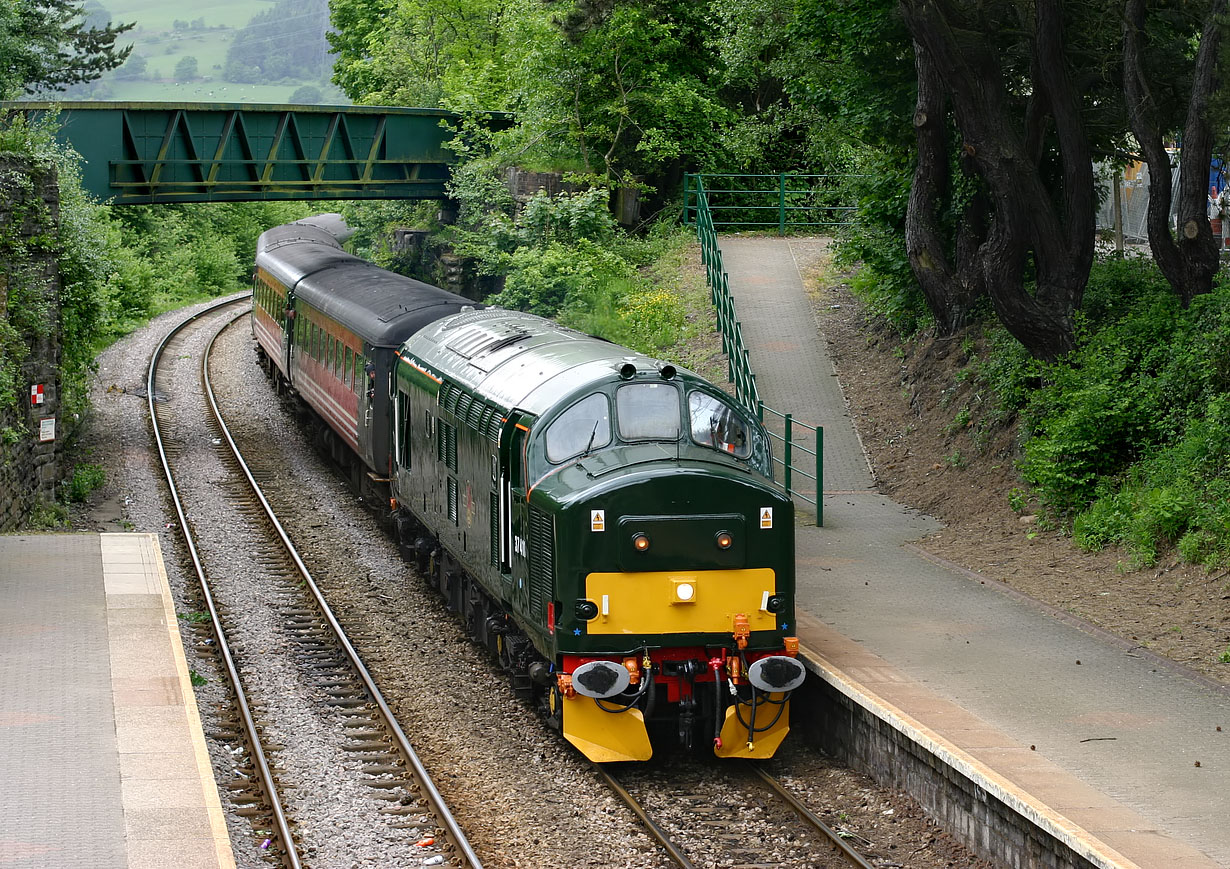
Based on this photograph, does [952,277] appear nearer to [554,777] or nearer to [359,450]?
[359,450]

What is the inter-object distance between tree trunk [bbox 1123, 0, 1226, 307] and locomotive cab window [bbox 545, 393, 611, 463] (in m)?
8.36

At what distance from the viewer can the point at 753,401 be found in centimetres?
1961

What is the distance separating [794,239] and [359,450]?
14.1 meters

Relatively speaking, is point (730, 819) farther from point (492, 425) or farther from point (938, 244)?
point (938, 244)

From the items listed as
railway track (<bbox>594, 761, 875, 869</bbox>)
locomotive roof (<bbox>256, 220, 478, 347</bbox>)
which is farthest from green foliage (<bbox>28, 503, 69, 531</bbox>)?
railway track (<bbox>594, 761, 875, 869</bbox>)

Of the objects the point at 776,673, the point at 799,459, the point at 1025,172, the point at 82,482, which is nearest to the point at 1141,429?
the point at 1025,172

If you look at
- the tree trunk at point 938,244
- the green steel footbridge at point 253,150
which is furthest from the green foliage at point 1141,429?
the green steel footbridge at point 253,150

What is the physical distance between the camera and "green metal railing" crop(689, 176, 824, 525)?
56.2 feet

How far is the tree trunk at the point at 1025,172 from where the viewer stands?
637 inches

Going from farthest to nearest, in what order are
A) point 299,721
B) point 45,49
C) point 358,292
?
point 45,49 < point 358,292 < point 299,721

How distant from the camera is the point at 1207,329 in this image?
1470 centimetres

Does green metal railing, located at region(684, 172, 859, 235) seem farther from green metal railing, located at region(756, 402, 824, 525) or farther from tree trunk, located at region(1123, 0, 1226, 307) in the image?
tree trunk, located at region(1123, 0, 1226, 307)

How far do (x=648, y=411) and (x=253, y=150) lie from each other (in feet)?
72.5

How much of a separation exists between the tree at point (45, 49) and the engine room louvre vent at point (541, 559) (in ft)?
113
